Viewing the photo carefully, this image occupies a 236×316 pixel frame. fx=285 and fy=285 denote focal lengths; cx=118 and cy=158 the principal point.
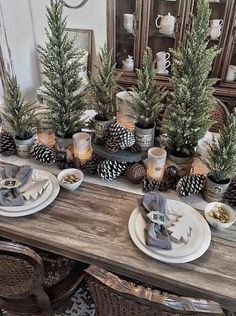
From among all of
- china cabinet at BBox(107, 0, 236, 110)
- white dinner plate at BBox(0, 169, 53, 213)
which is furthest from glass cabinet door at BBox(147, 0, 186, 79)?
white dinner plate at BBox(0, 169, 53, 213)

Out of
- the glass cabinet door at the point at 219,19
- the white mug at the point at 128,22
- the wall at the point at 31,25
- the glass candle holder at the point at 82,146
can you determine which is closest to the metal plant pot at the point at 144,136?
the glass candle holder at the point at 82,146

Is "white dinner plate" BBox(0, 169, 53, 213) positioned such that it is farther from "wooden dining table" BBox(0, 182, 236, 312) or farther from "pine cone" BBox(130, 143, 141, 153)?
"pine cone" BBox(130, 143, 141, 153)

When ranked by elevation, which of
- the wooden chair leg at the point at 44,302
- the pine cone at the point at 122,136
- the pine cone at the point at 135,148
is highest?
the pine cone at the point at 122,136

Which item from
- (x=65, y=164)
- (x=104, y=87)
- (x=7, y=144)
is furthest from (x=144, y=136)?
(x=7, y=144)

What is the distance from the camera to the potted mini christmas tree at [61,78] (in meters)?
1.11

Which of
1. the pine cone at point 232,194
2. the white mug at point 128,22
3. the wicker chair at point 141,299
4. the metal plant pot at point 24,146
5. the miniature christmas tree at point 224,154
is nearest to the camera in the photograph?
the wicker chair at point 141,299

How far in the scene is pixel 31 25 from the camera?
300 centimetres

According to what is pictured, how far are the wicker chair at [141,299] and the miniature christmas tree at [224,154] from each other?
19.2 inches

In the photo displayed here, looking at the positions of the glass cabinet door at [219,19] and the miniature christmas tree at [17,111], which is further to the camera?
the glass cabinet door at [219,19]

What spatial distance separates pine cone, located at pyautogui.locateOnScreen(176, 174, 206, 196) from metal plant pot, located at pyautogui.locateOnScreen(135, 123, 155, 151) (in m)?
0.22

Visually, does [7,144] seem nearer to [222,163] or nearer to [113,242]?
[113,242]

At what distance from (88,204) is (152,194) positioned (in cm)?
25

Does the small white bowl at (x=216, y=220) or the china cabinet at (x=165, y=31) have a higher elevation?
the china cabinet at (x=165, y=31)

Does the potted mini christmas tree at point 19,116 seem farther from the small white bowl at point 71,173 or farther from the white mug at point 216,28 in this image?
the white mug at point 216,28
